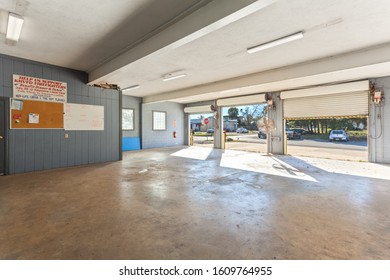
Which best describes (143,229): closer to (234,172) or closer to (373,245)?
(373,245)

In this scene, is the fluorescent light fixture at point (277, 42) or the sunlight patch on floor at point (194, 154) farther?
the sunlight patch on floor at point (194, 154)

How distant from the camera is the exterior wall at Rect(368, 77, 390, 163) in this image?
631 cm

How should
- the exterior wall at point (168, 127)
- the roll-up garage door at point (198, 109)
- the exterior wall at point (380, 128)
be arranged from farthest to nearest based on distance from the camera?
the roll-up garage door at point (198, 109), the exterior wall at point (168, 127), the exterior wall at point (380, 128)

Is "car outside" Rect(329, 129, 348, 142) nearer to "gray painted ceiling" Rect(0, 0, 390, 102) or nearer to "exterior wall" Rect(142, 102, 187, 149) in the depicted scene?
"gray painted ceiling" Rect(0, 0, 390, 102)

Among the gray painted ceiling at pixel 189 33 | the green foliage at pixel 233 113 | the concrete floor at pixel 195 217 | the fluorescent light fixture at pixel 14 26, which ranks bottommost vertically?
the concrete floor at pixel 195 217

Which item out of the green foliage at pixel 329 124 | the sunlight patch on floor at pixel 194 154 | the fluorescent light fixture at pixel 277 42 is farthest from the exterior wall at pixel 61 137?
the green foliage at pixel 329 124

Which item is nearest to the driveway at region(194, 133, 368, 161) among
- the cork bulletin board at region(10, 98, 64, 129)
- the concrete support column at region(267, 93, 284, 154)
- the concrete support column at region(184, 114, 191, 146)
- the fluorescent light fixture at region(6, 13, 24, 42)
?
the concrete support column at region(267, 93, 284, 154)

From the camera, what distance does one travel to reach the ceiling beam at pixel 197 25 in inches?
100

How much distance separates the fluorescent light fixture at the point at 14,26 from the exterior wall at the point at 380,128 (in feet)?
30.3

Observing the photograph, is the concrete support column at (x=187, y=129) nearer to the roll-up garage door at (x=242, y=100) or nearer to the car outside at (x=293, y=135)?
the roll-up garage door at (x=242, y=100)

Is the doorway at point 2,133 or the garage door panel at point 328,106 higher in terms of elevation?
the garage door panel at point 328,106

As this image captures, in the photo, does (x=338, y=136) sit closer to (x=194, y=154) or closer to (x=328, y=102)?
(x=328, y=102)

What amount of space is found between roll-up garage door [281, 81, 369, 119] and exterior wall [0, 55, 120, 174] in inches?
274

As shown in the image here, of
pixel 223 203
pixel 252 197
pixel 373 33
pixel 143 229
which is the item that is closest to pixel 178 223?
pixel 143 229
